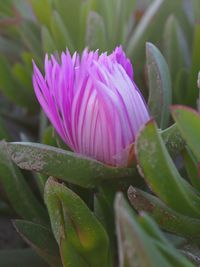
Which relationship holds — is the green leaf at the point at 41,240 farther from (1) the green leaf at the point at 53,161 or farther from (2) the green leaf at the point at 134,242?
(2) the green leaf at the point at 134,242

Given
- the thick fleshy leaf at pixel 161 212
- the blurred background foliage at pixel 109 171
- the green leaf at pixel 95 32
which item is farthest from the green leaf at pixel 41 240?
the green leaf at pixel 95 32

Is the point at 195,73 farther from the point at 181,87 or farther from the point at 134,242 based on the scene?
the point at 134,242

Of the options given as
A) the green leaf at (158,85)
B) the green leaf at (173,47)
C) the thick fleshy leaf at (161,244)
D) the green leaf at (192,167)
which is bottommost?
the thick fleshy leaf at (161,244)

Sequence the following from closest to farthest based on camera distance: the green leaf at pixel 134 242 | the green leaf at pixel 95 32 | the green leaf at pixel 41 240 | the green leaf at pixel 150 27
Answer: the green leaf at pixel 134 242, the green leaf at pixel 41 240, the green leaf at pixel 95 32, the green leaf at pixel 150 27

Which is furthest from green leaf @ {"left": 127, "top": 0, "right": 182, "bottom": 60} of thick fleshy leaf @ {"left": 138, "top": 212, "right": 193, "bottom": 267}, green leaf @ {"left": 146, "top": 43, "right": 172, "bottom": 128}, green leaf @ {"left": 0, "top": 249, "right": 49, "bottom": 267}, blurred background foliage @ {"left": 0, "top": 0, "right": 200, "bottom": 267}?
thick fleshy leaf @ {"left": 138, "top": 212, "right": 193, "bottom": 267}

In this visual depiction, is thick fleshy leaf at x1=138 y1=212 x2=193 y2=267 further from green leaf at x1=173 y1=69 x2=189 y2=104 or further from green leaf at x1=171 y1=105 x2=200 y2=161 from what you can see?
green leaf at x1=173 y1=69 x2=189 y2=104

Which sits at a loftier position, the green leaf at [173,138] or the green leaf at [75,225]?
the green leaf at [173,138]

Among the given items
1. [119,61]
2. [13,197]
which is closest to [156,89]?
[119,61]

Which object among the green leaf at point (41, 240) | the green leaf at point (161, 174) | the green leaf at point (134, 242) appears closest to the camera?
the green leaf at point (134, 242)
